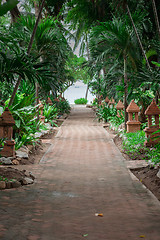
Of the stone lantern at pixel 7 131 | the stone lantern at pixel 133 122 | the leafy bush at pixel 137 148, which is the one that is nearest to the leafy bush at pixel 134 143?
the leafy bush at pixel 137 148

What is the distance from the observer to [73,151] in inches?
301

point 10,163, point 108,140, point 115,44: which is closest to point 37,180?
point 10,163

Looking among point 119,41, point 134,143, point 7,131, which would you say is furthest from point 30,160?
point 119,41

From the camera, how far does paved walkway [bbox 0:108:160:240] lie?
9.41 feet

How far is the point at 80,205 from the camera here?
376 cm

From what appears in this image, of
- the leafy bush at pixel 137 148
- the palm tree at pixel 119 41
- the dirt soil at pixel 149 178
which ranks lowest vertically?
the dirt soil at pixel 149 178

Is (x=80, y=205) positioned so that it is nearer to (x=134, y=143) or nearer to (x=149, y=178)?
(x=149, y=178)

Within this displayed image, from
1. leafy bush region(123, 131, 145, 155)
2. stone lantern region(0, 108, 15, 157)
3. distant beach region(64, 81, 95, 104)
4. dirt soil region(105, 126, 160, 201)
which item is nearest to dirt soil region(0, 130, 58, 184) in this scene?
stone lantern region(0, 108, 15, 157)

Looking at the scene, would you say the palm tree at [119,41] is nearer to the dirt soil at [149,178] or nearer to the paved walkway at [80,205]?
→ the dirt soil at [149,178]

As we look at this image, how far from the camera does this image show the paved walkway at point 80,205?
2.87 metres

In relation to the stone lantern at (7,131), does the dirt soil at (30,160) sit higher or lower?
lower

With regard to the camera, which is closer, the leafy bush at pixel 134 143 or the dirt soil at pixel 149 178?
the dirt soil at pixel 149 178

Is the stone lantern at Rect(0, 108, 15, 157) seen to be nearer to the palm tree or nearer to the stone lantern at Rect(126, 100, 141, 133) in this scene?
the palm tree

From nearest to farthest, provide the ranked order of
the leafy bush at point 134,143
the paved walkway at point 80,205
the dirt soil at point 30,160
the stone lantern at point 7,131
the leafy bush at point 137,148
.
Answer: the paved walkway at point 80,205
the dirt soil at point 30,160
the stone lantern at point 7,131
the leafy bush at point 137,148
the leafy bush at point 134,143
